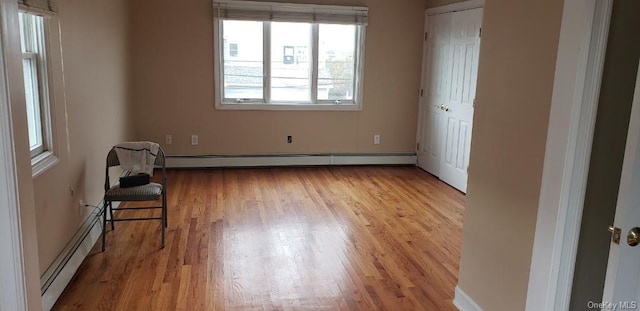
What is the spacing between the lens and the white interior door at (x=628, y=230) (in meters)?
1.50

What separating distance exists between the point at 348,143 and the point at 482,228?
12.5ft

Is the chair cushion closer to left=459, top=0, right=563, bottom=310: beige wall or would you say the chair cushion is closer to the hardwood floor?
the hardwood floor

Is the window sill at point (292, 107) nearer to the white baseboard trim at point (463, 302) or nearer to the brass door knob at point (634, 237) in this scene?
the white baseboard trim at point (463, 302)

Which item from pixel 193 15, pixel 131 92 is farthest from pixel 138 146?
pixel 193 15

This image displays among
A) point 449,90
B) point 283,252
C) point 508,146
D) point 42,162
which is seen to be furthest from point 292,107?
point 508,146

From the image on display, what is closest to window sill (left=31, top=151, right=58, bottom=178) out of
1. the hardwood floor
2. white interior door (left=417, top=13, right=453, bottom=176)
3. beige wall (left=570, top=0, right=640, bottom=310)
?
the hardwood floor

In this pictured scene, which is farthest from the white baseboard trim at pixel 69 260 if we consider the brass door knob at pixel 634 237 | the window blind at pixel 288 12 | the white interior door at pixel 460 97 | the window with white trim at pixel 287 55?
the white interior door at pixel 460 97

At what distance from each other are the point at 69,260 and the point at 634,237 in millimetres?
2986

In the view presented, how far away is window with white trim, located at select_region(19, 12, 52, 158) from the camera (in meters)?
2.75

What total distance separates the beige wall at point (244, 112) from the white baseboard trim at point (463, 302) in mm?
3608

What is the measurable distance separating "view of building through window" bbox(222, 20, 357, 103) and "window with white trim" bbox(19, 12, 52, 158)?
3.02m

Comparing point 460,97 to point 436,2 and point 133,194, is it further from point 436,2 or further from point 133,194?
point 133,194

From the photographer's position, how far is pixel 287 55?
589 centimetres

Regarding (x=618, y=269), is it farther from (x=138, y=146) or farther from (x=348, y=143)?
(x=348, y=143)
